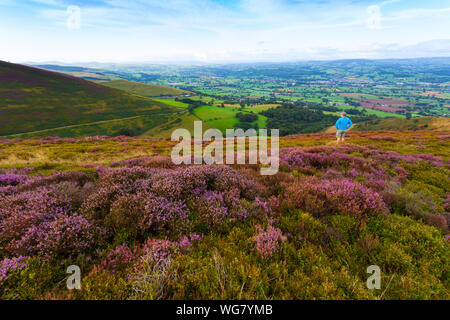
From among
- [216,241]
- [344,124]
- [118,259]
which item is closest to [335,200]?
[216,241]

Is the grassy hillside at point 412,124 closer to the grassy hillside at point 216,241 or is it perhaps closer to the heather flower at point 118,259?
the grassy hillside at point 216,241

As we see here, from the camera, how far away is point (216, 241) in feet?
11.8

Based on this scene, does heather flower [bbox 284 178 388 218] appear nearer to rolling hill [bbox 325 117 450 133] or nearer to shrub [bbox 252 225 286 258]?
shrub [bbox 252 225 286 258]

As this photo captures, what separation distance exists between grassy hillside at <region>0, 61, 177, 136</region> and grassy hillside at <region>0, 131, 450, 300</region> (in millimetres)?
98684

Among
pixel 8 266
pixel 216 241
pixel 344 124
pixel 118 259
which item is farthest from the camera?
pixel 344 124

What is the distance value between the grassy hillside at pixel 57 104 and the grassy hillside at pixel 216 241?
98.7 metres

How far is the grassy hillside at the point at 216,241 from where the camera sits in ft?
8.60

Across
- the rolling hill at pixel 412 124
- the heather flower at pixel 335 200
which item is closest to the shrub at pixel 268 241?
the heather flower at pixel 335 200

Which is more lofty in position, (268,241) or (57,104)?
(57,104)

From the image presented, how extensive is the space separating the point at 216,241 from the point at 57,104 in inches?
5452

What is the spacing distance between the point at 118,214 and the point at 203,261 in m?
2.30

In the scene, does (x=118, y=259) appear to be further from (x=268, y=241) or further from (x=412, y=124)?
(x=412, y=124)
